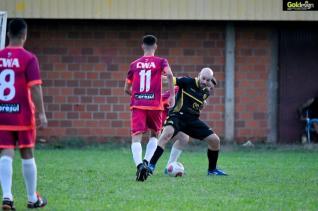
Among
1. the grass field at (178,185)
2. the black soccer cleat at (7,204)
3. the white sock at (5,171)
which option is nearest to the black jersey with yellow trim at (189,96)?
the grass field at (178,185)

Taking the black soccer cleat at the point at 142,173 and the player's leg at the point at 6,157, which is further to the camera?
the black soccer cleat at the point at 142,173

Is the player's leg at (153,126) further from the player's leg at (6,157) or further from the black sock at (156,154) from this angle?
the player's leg at (6,157)

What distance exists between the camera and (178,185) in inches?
411

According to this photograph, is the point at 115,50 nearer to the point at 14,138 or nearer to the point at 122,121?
the point at 122,121

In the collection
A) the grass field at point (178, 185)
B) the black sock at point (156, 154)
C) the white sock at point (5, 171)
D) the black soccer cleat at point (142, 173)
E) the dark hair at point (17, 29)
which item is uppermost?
the dark hair at point (17, 29)

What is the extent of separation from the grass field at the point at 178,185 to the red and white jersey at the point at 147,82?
103 cm

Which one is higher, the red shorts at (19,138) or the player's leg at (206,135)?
the red shorts at (19,138)

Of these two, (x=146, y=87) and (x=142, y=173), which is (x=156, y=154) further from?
(x=146, y=87)

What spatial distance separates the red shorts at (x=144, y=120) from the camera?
11.4 m

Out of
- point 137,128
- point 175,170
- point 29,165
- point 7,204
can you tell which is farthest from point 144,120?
point 7,204

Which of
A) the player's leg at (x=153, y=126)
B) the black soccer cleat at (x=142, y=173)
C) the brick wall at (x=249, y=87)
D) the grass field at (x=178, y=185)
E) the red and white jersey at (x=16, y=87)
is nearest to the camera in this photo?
the red and white jersey at (x=16, y=87)

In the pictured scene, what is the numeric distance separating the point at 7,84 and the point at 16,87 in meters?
0.09

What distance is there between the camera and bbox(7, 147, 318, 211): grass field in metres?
8.64

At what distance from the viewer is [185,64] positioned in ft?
64.9
